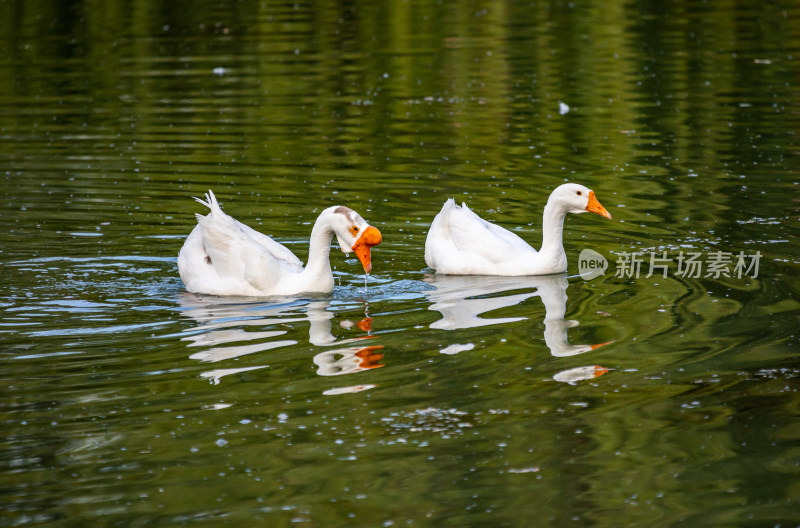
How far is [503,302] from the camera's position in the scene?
11375 millimetres

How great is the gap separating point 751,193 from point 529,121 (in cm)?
724

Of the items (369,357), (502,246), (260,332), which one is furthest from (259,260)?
(502,246)

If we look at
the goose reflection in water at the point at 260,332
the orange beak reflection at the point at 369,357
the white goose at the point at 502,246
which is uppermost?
the white goose at the point at 502,246

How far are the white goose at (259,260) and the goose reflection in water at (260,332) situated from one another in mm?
184

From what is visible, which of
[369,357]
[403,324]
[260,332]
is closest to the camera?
[369,357]

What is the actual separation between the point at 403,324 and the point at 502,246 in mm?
2360

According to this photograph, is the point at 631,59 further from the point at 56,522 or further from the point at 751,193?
the point at 56,522

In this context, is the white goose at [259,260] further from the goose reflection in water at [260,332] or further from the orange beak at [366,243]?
the goose reflection in water at [260,332]

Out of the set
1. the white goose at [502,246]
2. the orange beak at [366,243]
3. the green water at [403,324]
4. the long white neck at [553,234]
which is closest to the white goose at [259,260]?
the orange beak at [366,243]

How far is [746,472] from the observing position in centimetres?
717

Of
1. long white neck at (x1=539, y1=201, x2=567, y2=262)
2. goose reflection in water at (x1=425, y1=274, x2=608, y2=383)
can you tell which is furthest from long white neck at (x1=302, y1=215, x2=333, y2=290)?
long white neck at (x1=539, y1=201, x2=567, y2=262)

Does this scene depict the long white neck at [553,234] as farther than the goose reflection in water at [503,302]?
Yes

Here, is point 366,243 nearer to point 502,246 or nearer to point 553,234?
point 502,246

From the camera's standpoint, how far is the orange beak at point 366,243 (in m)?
11.0
